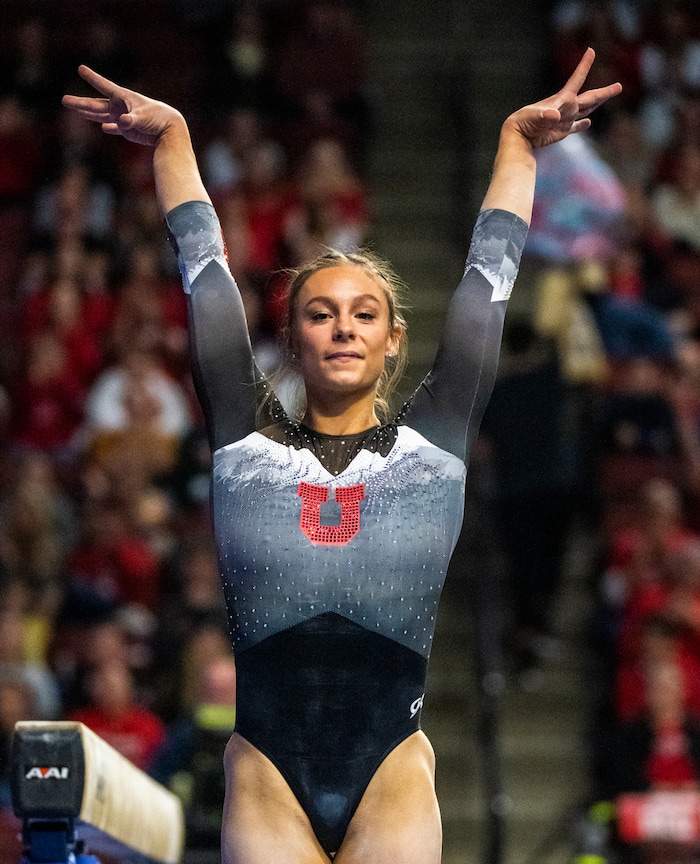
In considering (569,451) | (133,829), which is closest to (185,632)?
(569,451)

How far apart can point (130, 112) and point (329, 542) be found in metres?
1.14

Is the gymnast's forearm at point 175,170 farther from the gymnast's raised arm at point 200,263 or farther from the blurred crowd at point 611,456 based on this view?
the blurred crowd at point 611,456

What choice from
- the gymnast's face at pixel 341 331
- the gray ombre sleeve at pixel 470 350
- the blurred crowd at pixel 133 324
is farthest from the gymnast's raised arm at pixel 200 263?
the blurred crowd at pixel 133 324

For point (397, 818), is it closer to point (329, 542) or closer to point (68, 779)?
point (329, 542)

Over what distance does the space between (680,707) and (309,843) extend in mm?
4179

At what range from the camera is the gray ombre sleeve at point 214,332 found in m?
3.13

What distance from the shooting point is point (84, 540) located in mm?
7590

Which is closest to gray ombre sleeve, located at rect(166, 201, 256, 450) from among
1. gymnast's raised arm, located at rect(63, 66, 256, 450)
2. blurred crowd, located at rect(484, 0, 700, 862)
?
gymnast's raised arm, located at rect(63, 66, 256, 450)

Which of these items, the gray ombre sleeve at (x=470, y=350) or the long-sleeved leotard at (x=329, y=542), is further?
the gray ombre sleeve at (x=470, y=350)

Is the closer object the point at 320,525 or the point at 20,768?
the point at 320,525

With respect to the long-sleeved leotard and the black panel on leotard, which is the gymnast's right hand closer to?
the long-sleeved leotard

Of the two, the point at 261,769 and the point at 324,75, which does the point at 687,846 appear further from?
the point at 324,75

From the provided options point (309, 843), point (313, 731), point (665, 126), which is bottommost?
point (309, 843)

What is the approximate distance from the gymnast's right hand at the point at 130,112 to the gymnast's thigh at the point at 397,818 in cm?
152
